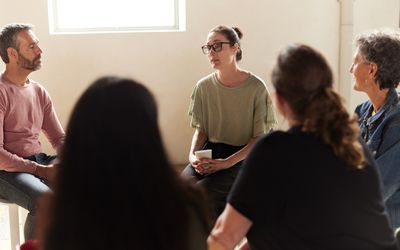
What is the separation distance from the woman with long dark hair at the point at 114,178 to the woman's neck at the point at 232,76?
6.05 feet

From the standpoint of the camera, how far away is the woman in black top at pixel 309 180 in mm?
1212

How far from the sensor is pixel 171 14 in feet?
13.0

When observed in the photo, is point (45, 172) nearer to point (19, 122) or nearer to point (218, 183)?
point (19, 122)

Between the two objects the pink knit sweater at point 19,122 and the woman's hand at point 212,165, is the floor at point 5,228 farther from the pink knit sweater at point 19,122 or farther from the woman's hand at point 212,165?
the woman's hand at point 212,165

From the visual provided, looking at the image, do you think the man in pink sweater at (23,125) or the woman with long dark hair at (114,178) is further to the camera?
the man in pink sweater at (23,125)

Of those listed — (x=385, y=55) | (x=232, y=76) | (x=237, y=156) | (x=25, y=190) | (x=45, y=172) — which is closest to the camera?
(x=385, y=55)

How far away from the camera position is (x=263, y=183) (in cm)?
123

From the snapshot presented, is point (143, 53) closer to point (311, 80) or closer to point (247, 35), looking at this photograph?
point (247, 35)

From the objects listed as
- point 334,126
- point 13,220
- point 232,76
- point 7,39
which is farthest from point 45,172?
point 334,126

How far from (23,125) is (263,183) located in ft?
5.55

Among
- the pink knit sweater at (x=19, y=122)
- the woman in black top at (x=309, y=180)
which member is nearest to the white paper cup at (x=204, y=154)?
the pink knit sweater at (x=19, y=122)

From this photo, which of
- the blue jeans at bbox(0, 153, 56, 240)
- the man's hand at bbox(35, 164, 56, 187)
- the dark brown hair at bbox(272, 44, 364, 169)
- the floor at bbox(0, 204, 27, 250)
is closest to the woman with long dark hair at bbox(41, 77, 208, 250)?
the dark brown hair at bbox(272, 44, 364, 169)

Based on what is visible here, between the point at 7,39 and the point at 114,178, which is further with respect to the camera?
the point at 7,39

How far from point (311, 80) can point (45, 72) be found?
111 inches
